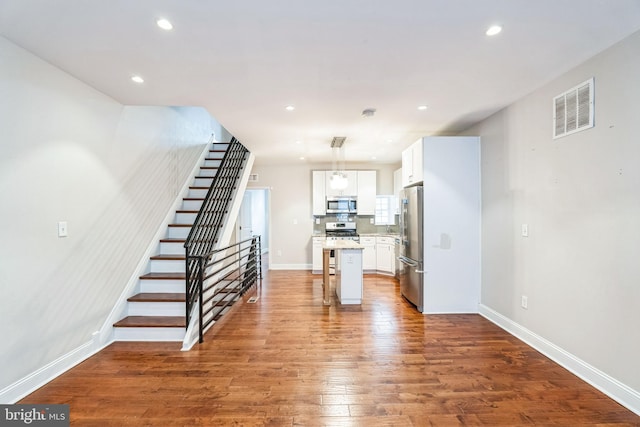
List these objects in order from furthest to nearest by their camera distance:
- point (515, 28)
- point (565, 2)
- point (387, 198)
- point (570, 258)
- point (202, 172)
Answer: point (387, 198)
point (202, 172)
point (570, 258)
point (515, 28)
point (565, 2)

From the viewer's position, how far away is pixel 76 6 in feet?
5.41

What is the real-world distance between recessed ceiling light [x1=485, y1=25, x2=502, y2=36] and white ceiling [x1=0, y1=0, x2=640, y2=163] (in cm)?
5

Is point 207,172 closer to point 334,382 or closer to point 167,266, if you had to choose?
point 167,266

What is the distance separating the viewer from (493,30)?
186 centimetres

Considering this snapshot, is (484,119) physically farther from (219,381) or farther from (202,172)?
(202,172)

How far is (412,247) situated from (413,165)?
1.25 metres

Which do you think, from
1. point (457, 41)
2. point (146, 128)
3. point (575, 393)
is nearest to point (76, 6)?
point (146, 128)

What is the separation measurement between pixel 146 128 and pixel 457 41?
3.72 m

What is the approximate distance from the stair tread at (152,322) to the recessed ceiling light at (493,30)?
3.79 metres

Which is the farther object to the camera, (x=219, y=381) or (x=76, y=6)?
(x=219, y=381)

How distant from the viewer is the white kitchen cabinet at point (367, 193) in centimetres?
660

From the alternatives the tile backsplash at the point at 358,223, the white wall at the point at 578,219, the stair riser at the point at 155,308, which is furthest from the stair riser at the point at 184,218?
the white wall at the point at 578,219

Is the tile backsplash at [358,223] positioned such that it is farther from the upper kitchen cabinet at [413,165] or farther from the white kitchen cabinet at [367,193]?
the upper kitchen cabinet at [413,165]

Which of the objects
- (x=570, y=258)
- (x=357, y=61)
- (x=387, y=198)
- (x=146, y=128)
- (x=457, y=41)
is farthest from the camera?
(x=387, y=198)
